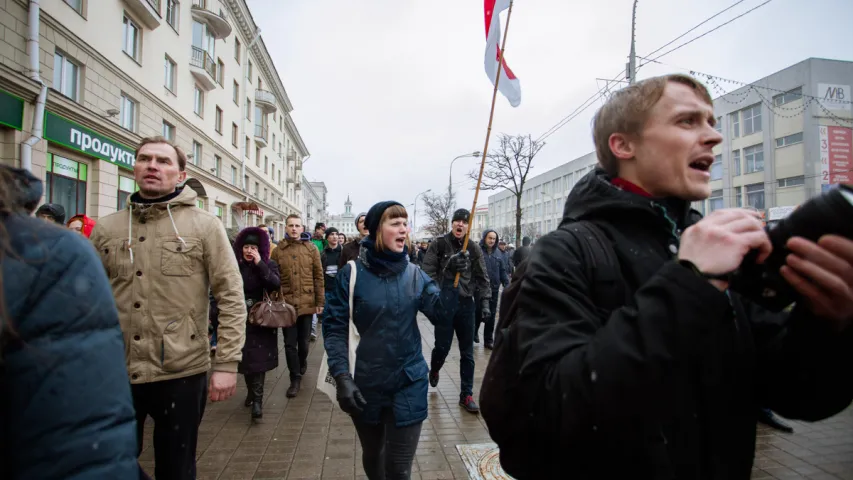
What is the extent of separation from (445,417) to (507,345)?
4047 mm

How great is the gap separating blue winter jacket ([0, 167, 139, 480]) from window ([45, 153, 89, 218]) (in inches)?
503

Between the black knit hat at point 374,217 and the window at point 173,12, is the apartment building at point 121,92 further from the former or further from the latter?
the black knit hat at point 374,217

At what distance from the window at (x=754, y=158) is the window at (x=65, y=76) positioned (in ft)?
135

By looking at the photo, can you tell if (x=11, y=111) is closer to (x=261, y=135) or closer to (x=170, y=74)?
(x=170, y=74)

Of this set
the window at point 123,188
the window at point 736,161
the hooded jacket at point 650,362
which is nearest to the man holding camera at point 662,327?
the hooded jacket at point 650,362

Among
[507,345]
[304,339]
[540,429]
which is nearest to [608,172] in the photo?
[507,345]

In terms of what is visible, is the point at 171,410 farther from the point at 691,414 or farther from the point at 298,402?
the point at 298,402

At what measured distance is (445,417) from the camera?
190 inches

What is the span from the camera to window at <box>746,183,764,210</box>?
3361 cm

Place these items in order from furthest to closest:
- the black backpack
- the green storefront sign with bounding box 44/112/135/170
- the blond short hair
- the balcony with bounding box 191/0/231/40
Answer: the balcony with bounding box 191/0/231/40 < the green storefront sign with bounding box 44/112/135/170 < the blond short hair < the black backpack

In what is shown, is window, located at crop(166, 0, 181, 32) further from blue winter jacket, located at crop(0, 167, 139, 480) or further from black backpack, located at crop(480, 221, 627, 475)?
black backpack, located at crop(480, 221, 627, 475)

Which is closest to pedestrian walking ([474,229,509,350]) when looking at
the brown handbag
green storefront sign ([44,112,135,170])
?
the brown handbag

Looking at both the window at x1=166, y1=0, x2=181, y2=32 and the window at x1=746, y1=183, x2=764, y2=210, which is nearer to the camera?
the window at x1=166, y1=0, x2=181, y2=32

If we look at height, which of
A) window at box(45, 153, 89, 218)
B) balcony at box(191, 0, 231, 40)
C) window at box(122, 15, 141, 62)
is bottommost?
window at box(45, 153, 89, 218)
